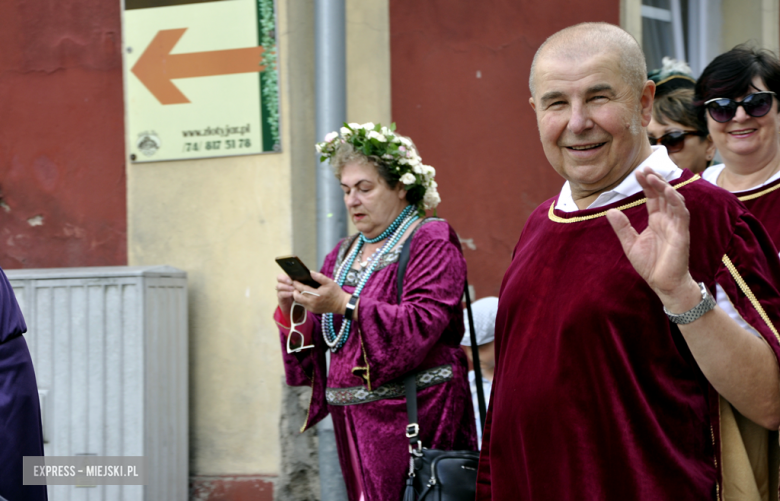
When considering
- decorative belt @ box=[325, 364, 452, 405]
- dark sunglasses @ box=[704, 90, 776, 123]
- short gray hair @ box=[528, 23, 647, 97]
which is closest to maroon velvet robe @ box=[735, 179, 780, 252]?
dark sunglasses @ box=[704, 90, 776, 123]

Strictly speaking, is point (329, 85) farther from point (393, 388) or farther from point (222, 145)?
point (393, 388)

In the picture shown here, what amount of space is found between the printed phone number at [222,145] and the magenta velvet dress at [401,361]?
1.39m

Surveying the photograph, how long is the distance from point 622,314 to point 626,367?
0.11 m

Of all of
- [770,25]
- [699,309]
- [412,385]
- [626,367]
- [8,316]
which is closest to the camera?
[699,309]

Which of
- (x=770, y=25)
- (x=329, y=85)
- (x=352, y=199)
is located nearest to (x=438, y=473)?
(x=352, y=199)

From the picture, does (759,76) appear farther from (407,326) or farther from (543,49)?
(407,326)

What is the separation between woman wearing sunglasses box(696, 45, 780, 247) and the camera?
2516 millimetres

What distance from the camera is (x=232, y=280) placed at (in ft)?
14.3

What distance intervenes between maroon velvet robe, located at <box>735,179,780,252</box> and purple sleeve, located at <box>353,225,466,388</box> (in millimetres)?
1093

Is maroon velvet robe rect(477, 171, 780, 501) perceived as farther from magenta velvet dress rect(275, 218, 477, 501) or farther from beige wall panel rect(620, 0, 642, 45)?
beige wall panel rect(620, 0, 642, 45)

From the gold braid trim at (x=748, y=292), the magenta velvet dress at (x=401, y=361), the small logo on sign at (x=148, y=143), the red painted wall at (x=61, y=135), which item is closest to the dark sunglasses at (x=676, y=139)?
the magenta velvet dress at (x=401, y=361)

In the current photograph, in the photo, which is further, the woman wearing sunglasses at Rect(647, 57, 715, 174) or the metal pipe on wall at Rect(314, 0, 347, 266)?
Result: the metal pipe on wall at Rect(314, 0, 347, 266)

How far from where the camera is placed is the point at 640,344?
1686 mm

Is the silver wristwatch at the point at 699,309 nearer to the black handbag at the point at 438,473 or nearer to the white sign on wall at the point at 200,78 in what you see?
the black handbag at the point at 438,473
